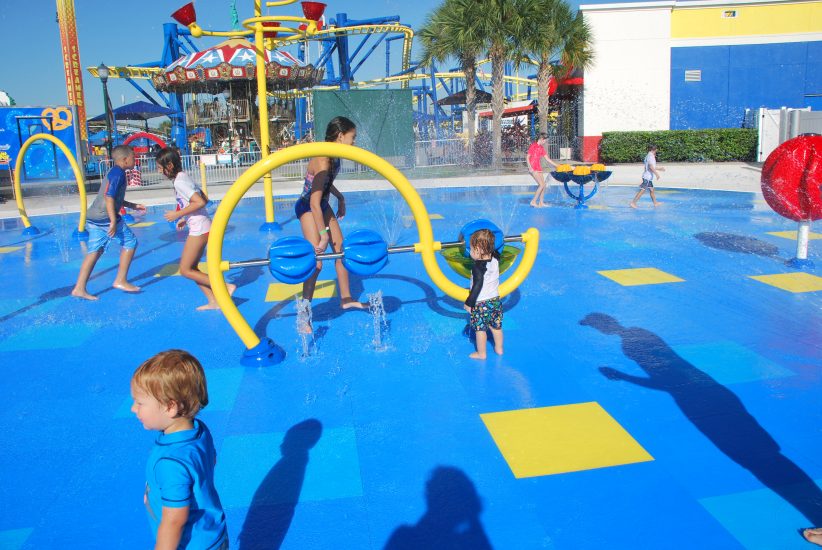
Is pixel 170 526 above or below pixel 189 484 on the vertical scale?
below

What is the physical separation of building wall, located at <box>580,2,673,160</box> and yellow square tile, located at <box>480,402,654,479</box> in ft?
87.3

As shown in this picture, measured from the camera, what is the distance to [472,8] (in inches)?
968

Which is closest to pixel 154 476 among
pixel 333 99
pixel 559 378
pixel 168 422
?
pixel 168 422

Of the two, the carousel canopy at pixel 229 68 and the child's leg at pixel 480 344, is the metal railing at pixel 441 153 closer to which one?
the carousel canopy at pixel 229 68

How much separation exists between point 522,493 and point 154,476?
193cm

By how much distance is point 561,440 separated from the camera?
376 cm

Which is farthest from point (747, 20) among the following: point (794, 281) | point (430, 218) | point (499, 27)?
point (794, 281)

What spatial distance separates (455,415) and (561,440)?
707 millimetres

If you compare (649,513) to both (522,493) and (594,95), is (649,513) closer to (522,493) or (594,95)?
(522,493)

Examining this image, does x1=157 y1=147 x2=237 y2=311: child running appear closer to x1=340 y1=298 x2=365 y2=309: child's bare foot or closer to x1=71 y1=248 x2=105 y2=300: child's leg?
x1=340 y1=298 x2=365 y2=309: child's bare foot

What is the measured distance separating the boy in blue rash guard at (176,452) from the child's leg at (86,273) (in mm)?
5920

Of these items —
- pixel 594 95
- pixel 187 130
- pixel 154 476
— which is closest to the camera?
pixel 154 476

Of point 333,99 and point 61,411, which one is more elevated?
point 333,99

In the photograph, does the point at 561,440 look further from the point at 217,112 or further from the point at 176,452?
the point at 217,112
